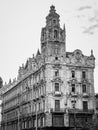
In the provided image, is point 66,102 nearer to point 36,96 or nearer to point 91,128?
point 36,96

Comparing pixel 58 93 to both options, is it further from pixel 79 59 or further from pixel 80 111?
pixel 79 59

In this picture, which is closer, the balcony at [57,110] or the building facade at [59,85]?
the balcony at [57,110]

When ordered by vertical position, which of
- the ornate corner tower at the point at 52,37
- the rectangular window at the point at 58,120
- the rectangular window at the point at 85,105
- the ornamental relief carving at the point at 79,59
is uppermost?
the ornate corner tower at the point at 52,37

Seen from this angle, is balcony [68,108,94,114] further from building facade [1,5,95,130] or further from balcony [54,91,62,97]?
balcony [54,91,62,97]

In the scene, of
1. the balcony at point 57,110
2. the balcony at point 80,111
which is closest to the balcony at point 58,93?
the balcony at point 57,110

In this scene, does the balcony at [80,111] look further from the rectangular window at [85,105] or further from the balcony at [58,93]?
the balcony at [58,93]

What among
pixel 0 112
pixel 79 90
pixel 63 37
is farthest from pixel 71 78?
pixel 0 112

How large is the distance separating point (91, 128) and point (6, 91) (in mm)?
75032

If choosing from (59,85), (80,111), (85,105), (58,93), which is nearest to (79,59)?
(59,85)

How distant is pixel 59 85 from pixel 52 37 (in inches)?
503

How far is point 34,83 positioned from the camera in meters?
90.0

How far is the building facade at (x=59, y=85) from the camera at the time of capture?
79188 mm

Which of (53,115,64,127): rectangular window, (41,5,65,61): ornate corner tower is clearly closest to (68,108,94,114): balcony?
(53,115,64,127): rectangular window

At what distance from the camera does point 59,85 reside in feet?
266
